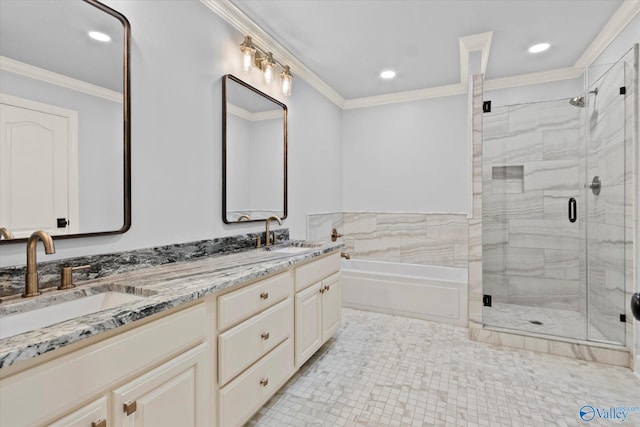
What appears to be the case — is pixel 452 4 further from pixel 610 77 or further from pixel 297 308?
pixel 297 308

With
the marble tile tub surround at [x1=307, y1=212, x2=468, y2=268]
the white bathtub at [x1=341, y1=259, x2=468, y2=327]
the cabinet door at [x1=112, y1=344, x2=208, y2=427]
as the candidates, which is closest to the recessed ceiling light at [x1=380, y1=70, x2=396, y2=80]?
the marble tile tub surround at [x1=307, y1=212, x2=468, y2=268]

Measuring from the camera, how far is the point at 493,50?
2.83 m

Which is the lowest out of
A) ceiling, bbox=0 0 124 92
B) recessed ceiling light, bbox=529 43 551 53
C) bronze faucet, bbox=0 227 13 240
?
bronze faucet, bbox=0 227 13 240

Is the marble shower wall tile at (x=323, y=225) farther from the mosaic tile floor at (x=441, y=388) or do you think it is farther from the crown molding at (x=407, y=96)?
the crown molding at (x=407, y=96)

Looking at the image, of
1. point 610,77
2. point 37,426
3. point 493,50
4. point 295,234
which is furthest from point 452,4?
point 37,426

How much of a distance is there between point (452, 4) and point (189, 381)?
272 centimetres

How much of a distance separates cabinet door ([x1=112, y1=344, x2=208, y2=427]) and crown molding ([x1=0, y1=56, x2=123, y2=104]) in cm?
123

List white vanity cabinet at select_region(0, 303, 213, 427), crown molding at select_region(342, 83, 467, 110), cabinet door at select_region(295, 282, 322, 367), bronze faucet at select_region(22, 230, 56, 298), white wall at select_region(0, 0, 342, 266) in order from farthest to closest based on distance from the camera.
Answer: crown molding at select_region(342, 83, 467, 110) < cabinet door at select_region(295, 282, 322, 367) < white wall at select_region(0, 0, 342, 266) < bronze faucet at select_region(22, 230, 56, 298) < white vanity cabinet at select_region(0, 303, 213, 427)

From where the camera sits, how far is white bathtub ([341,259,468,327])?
10.1 ft

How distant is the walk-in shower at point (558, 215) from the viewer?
2.52m

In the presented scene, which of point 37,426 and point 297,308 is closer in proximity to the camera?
point 37,426

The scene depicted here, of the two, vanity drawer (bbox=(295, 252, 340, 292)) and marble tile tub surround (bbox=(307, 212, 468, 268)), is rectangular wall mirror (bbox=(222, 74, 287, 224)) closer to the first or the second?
vanity drawer (bbox=(295, 252, 340, 292))

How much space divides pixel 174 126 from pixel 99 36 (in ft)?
1.70

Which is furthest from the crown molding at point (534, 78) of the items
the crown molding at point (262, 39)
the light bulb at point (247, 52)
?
the light bulb at point (247, 52)
